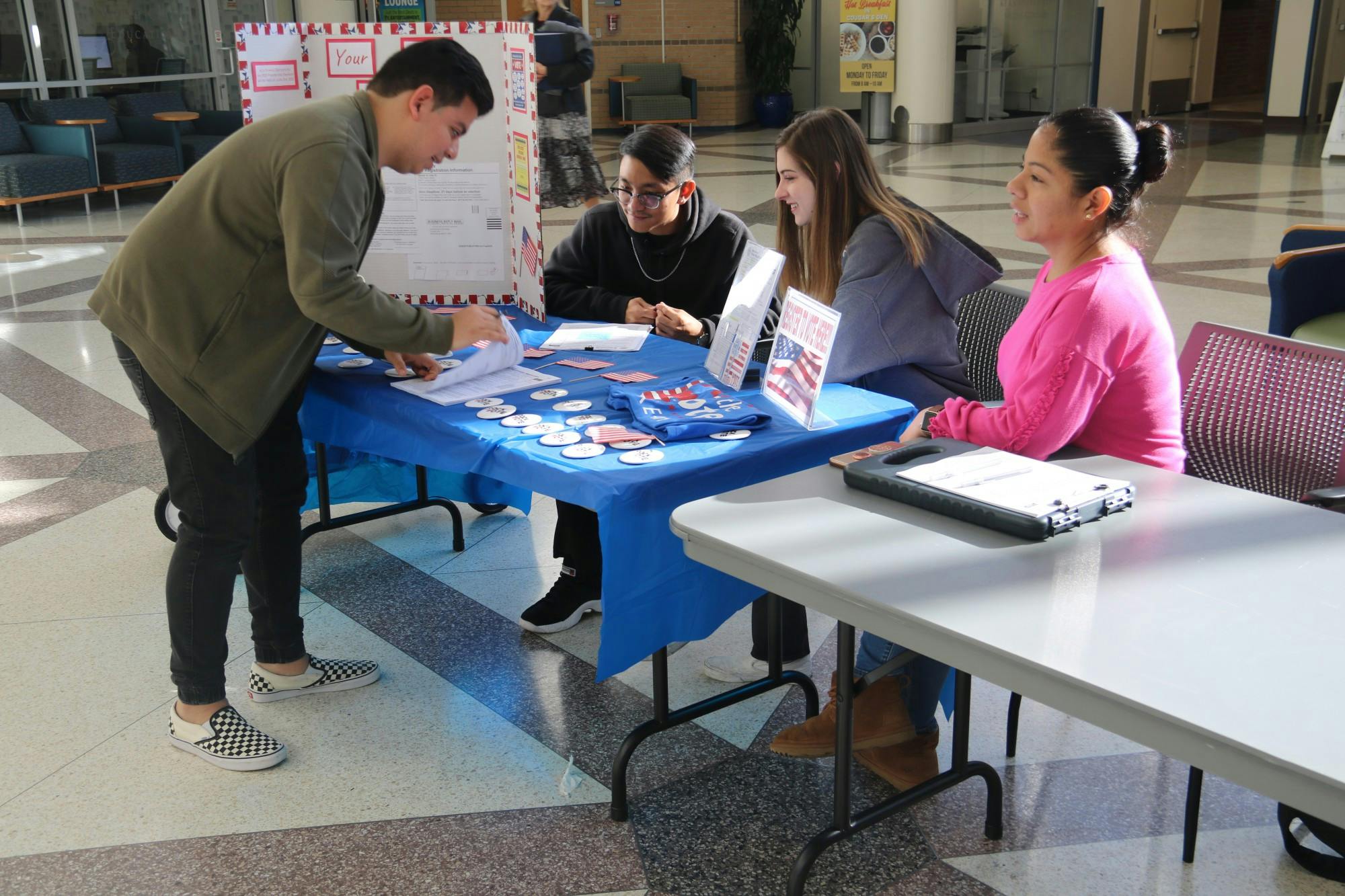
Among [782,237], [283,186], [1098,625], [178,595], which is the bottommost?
[178,595]

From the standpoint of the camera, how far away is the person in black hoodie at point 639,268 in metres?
2.69

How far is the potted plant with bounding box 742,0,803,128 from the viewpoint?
13586mm

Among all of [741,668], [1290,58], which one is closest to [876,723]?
[741,668]

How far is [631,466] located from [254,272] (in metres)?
0.72

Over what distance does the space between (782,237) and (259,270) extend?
1.13 metres

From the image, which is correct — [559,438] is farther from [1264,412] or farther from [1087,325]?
[1264,412]

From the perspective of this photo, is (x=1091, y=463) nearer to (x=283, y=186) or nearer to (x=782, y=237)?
(x=782, y=237)

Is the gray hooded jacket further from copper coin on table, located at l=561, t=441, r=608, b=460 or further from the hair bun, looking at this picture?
copper coin on table, located at l=561, t=441, r=608, b=460

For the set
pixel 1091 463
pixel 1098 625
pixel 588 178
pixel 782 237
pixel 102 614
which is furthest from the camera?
pixel 588 178

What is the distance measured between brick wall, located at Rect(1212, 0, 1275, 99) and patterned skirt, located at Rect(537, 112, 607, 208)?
15.3 meters

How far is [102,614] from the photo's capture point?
2764 millimetres

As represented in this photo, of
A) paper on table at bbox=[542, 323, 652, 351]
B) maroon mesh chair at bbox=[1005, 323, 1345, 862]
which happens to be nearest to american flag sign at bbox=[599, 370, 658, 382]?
paper on table at bbox=[542, 323, 652, 351]

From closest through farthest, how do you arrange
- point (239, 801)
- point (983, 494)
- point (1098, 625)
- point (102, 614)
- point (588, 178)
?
1. point (1098, 625)
2. point (983, 494)
3. point (239, 801)
4. point (102, 614)
5. point (588, 178)

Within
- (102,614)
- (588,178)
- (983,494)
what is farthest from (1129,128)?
(588,178)
